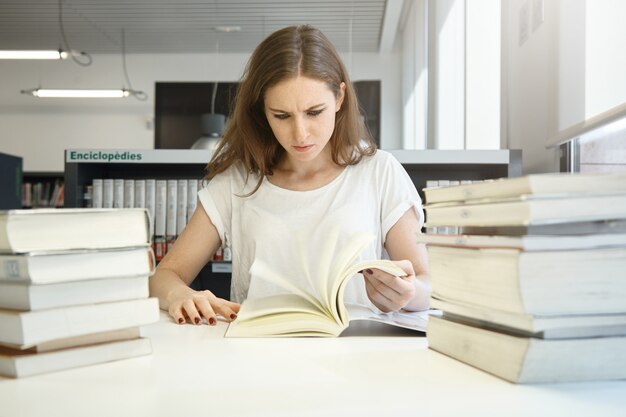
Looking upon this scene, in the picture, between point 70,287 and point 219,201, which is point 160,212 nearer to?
point 219,201

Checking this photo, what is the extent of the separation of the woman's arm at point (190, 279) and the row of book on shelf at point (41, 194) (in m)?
6.81

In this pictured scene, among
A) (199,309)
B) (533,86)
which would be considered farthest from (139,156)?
(533,86)

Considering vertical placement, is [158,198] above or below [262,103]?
below

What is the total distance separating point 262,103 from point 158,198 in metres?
0.95

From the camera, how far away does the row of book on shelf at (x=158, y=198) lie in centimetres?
232

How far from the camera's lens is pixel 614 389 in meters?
0.59

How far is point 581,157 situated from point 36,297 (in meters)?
1.71

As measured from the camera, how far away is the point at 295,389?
602 mm

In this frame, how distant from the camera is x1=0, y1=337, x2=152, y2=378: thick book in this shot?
2.10ft

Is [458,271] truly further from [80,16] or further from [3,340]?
[80,16]

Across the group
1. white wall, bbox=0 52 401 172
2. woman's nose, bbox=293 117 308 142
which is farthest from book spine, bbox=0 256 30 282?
white wall, bbox=0 52 401 172

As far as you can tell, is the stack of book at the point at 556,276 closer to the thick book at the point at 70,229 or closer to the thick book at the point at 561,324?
the thick book at the point at 561,324

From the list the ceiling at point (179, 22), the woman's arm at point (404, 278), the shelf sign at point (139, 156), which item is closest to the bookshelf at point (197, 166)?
the shelf sign at point (139, 156)

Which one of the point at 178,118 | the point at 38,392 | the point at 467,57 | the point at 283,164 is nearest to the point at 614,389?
the point at 38,392
